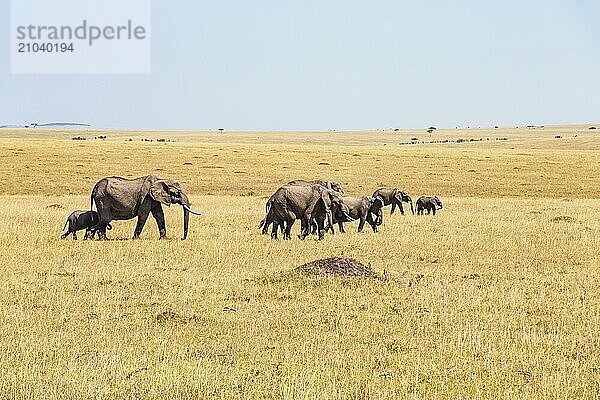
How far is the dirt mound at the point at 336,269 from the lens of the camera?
17.1m

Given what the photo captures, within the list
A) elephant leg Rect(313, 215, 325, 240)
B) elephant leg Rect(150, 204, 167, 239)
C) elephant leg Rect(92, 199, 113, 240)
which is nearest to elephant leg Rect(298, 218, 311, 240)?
elephant leg Rect(313, 215, 325, 240)

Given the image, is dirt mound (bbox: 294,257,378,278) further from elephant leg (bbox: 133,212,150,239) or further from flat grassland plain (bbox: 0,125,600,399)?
elephant leg (bbox: 133,212,150,239)

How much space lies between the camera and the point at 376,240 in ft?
83.5

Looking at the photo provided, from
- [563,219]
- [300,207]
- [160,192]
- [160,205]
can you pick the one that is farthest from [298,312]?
[563,219]

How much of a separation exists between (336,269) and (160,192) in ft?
33.5

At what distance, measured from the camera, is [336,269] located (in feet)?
56.4

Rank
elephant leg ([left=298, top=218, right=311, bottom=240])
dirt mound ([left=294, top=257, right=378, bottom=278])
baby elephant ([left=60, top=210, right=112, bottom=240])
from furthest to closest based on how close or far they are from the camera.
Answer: elephant leg ([left=298, top=218, right=311, bottom=240]) < baby elephant ([left=60, top=210, right=112, bottom=240]) < dirt mound ([left=294, top=257, right=378, bottom=278])

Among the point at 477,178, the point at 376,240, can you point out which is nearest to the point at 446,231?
the point at 376,240

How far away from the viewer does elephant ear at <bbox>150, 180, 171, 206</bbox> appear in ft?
84.7

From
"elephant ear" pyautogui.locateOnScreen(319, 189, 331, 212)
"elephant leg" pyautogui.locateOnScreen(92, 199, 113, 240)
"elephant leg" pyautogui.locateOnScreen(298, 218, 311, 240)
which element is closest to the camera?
"elephant leg" pyautogui.locateOnScreen(92, 199, 113, 240)

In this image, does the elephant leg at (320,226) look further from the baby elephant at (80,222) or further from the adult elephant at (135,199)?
the baby elephant at (80,222)

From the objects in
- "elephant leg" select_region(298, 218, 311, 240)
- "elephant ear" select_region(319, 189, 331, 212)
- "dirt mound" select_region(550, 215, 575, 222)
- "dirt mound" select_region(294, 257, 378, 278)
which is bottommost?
"dirt mound" select_region(550, 215, 575, 222)

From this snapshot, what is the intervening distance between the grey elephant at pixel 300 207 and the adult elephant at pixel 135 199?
8.72 feet

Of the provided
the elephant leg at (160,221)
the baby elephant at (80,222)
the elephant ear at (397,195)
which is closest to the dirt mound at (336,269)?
the elephant leg at (160,221)
